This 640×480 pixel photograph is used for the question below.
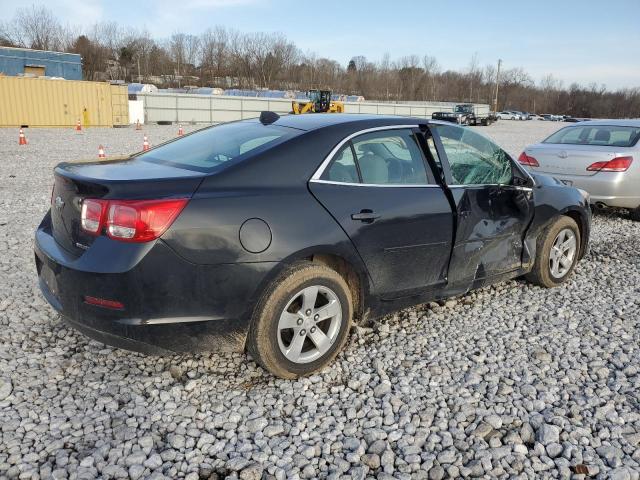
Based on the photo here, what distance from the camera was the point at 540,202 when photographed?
4773 millimetres

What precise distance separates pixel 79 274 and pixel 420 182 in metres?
2.25

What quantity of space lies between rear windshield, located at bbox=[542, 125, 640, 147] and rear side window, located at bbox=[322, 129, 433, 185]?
5.36 m

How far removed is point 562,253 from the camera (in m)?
5.19

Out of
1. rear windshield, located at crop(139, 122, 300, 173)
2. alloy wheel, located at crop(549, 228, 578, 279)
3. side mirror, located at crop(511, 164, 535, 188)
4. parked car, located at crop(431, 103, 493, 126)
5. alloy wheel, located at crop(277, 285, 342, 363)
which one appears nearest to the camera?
alloy wheel, located at crop(277, 285, 342, 363)

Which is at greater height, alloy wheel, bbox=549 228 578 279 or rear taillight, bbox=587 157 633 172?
rear taillight, bbox=587 157 633 172

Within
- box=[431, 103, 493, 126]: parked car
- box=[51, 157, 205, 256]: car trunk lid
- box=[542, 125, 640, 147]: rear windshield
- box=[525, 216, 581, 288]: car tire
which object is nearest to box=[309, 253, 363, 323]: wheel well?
box=[51, 157, 205, 256]: car trunk lid

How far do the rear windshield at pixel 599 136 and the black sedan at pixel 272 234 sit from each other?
468cm

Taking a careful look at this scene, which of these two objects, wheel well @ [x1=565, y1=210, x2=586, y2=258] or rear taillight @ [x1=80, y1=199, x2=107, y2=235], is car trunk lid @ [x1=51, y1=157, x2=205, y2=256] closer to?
rear taillight @ [x1=80, y1=199, x2=107, y2=235]

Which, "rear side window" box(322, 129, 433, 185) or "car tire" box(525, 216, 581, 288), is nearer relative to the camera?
"rear side window" box(322, 129, 433, 185)

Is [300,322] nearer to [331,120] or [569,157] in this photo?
[331,120]

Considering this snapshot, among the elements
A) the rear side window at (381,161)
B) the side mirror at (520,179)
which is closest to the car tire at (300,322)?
the rear side window at (381,161)

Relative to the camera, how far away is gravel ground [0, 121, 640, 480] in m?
2.62

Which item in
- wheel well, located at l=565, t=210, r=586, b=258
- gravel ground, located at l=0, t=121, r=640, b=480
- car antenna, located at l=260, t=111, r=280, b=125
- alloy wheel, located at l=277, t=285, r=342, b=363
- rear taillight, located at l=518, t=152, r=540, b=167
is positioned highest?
car antenna, located at l=260, t=111, r=280, b=125

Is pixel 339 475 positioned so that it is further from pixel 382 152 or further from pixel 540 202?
pixel 540 202
